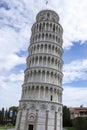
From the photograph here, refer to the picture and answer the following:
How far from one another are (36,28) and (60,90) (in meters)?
18.3

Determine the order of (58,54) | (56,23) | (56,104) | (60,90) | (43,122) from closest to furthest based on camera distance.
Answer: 1. (43,122)
2. (56,104)
3. (60,90)
4. (58,54)
5. (56,23)

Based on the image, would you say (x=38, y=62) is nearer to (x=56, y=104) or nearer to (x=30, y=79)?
(x=30, y=79)

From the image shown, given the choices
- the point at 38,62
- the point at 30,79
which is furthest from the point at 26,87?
the point at 38,62

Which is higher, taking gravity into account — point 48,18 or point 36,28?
point 48,18

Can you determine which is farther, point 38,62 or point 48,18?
point 48,18

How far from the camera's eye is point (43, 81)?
38.9 metres

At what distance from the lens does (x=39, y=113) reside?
119ft

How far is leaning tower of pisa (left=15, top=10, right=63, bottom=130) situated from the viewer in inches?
1423

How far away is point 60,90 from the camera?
40781mm

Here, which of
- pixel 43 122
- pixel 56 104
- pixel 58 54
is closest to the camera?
pixel 43 122

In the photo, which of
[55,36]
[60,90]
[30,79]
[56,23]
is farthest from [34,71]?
[56,23]

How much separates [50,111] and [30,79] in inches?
351

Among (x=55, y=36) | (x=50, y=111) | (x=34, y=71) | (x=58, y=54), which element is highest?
(x=55, y=36)

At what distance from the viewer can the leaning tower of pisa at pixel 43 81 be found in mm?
36156
